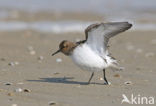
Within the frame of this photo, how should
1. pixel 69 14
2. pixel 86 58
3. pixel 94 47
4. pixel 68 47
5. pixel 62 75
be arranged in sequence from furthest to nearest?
pixel 69 14, pixel 62 75, pixel 68 47, pixel 94 47, pixel 86 58

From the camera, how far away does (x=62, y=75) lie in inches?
347

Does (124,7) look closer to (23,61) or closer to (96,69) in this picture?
(23,61)

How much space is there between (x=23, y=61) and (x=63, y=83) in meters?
2.27

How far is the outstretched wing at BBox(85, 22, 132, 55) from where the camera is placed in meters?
7.64

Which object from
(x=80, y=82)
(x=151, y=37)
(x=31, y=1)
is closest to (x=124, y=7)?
(x=31, y=1)

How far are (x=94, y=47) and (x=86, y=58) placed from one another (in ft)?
0.76

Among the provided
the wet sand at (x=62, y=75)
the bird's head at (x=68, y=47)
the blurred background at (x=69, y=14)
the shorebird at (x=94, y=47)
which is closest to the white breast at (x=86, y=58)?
the shorebird at (x=94, y=47)

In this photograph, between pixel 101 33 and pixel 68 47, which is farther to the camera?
pixel 68 47

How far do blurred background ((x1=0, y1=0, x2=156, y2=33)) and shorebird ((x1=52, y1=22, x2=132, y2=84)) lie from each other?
7234 millimetres

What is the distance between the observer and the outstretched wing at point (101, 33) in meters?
7.64

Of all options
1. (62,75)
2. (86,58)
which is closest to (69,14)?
(62,75)

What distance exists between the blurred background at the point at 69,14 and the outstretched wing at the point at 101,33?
23.8ft

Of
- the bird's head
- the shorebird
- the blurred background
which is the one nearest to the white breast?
the shorebird

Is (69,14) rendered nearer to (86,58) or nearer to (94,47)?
(94,47)
